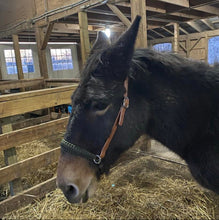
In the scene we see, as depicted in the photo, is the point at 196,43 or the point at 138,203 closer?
the point at 138,203

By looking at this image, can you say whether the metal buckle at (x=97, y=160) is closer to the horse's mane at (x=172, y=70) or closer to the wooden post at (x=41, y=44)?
the horse's mane at (x=172, y=70)

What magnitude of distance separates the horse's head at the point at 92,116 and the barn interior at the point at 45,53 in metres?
0.49

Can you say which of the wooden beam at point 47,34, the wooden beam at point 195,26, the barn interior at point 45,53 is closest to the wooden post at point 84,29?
the barn interior at point 45,53

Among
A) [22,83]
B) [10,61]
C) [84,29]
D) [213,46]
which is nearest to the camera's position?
[84,29]

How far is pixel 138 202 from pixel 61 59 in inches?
475

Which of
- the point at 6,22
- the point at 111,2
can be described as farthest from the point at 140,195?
the point at 6,22

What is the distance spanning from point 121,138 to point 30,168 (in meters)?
1.61

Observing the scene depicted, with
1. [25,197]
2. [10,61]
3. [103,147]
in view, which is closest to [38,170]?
[25,197]

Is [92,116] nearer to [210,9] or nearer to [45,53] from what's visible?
[45,53]

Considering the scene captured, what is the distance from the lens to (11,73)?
36.2 feet

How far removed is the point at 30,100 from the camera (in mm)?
2320

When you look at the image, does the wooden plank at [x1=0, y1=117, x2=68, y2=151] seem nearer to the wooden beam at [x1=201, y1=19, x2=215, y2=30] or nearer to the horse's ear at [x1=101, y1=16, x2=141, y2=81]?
the horse's ear at [x1=101, y1=16, x2=141, y2=81]

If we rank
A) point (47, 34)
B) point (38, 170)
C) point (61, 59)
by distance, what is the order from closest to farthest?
point (38, 170), point (47, 34), point (61, 59)

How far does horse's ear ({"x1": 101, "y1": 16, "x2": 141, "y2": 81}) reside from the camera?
1.01 metres
